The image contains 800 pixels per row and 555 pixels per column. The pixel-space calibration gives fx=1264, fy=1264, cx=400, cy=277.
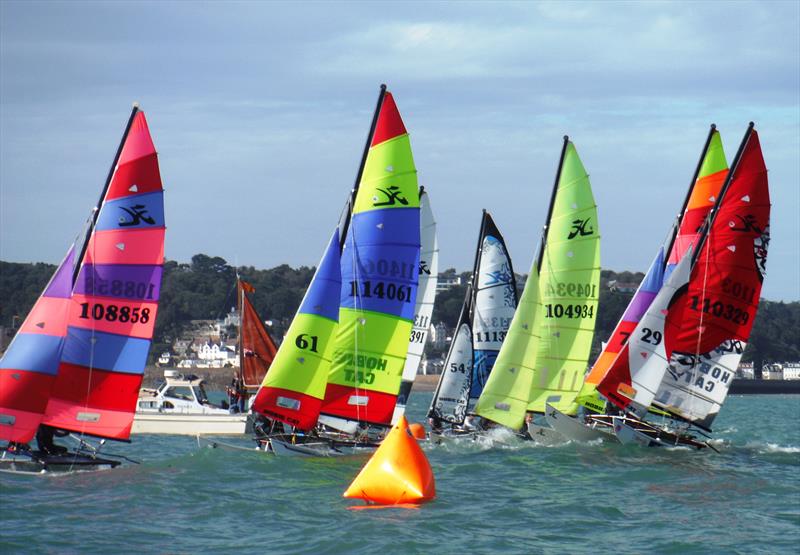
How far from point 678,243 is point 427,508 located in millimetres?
16457

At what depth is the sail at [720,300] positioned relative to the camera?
1150 inches

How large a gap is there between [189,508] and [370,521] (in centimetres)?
337

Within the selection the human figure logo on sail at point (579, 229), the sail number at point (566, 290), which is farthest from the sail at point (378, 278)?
the human figure logo on sail at point (579, 229)

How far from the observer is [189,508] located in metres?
20.5

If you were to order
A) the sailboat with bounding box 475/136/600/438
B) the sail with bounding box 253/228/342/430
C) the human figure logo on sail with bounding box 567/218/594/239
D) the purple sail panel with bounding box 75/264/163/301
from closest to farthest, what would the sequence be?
the purple sail panel with bounding box 75/264/163/301
the sail with bounding box 253/228/342/430
the human figure logo on sail with bounding box 567/218/594/239
the sailboat with bounding box 475/136/600/438

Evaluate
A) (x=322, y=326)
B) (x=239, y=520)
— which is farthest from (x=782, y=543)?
(x=322, y=326)

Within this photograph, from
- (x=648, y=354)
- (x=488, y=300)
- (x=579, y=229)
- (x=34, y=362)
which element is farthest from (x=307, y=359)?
(x=579, y=229)

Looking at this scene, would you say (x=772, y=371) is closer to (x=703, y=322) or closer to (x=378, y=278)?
(x=703, y=322)

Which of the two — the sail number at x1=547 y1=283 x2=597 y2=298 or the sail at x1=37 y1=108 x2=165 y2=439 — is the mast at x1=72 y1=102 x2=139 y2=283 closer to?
the sail at x1=37 y1=108 x2=165 y2=439

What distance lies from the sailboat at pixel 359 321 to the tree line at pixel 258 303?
87.2 metres

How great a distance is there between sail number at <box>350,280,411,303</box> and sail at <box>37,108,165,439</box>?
5.04 metres

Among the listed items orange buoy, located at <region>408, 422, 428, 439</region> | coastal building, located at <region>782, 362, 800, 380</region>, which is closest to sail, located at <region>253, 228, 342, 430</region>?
orange buoy, located at <region>408, 422, 428, 439</region>

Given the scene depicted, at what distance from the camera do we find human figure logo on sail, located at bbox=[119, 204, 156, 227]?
74.7 feet

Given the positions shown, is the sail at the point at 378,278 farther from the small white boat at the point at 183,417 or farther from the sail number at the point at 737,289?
the small white boat at the point at 183,417
